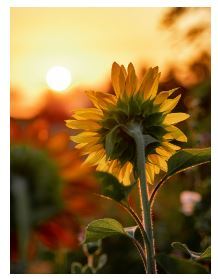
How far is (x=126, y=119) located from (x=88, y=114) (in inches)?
1.4

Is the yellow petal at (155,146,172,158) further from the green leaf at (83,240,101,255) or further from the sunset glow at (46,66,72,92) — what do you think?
the sunset glow at (46,66,72,92)

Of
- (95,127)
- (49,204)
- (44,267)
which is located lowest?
(44,267)

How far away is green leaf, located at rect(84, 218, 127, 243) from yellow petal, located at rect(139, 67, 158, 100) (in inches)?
4.2

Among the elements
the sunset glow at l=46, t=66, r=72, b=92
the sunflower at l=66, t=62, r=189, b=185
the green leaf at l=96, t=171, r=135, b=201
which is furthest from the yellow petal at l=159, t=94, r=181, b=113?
the sunset glow at l=46, t=66, r=72, b=92

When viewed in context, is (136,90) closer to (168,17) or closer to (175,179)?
(168,17)

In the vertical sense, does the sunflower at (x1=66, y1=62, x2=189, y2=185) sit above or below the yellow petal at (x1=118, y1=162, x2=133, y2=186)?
above

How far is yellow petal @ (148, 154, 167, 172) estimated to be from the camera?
0.47m

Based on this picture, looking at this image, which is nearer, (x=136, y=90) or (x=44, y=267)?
(x=136, y=90)

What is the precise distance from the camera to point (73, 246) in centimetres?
103

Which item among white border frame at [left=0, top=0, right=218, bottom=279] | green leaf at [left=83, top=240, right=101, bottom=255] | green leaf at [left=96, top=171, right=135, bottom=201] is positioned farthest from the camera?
white border frame at [left=0, top=0, right=218, bottom=279]

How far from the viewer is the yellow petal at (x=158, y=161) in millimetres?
470
